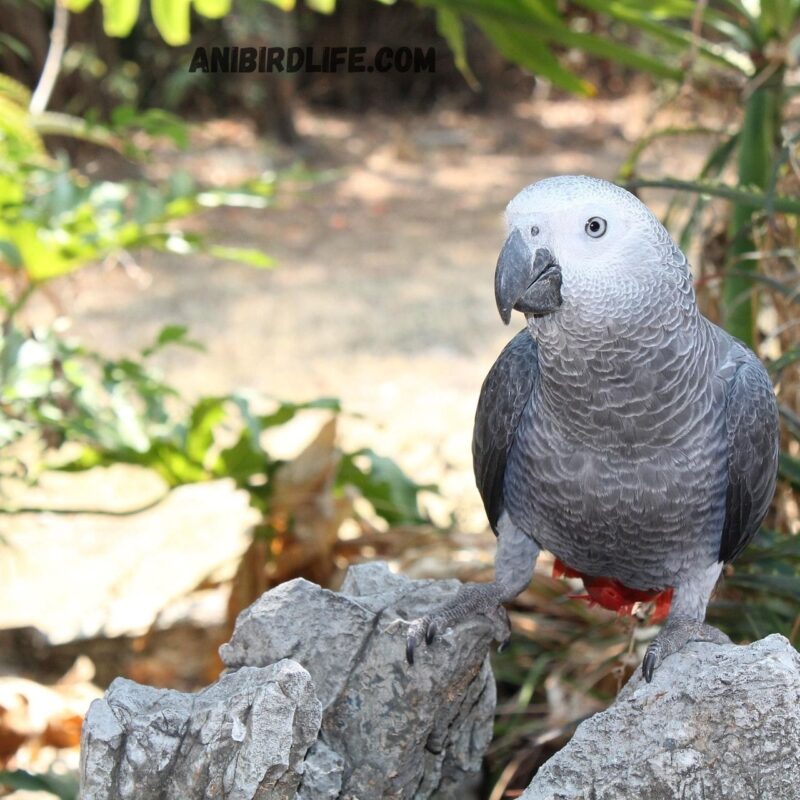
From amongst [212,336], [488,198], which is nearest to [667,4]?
[212,336]

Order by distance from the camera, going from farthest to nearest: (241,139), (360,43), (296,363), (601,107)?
(601,107) → (360,43) → (241,139) → (296,363)

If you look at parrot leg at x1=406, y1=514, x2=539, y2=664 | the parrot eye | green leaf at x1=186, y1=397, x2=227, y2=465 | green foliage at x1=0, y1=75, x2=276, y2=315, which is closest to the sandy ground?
green foliage at x1=0, y1=75, x2=276, y2=315

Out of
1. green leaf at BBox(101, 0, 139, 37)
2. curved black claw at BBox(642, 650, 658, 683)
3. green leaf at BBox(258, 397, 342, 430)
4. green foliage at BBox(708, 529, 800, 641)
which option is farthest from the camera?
green leaf at BBox(258, 397, 342, 430)

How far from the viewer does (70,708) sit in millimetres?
1729

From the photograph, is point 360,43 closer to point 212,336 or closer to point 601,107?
point 601,107

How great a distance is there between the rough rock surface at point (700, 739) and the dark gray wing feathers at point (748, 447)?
19 centimetres

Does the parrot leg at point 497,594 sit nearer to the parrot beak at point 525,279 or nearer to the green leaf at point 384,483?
the parrot beak at point 525,279

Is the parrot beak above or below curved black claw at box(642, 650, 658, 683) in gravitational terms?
above

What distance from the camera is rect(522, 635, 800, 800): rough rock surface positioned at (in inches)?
33.2

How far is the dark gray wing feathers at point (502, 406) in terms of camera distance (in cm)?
111

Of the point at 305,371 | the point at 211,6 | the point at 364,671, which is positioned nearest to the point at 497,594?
the point at 364,671

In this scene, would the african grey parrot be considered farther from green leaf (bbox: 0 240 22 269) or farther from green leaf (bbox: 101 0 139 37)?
green leaf (bbox: 101 0 139 37)

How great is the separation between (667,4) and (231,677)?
147cm

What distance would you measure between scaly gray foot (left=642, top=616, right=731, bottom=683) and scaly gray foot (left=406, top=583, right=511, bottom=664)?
187 mm
